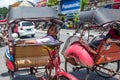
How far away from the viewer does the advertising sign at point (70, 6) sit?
51006mm

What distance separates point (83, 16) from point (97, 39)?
0.76 metres

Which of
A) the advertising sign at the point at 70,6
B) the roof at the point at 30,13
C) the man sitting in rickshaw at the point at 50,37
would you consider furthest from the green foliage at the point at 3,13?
the man sitting in rickshaw at the point at 50,37

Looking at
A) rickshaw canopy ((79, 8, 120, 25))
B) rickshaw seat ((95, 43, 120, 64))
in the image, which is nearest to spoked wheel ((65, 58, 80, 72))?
rickshaw seat ((95, 43, 120, 64))

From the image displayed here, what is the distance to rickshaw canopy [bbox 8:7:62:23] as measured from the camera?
823 centimetres

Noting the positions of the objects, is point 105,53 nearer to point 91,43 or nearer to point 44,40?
point 91,43

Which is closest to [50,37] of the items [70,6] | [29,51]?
[29,51]

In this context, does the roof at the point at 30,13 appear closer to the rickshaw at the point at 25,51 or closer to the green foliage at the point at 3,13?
the rickshaw at the point at 25,51

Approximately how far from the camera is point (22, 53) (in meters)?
7.87

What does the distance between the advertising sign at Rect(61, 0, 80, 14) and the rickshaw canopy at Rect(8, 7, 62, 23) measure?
136 ft

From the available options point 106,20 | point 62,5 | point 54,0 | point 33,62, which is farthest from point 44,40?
point 54,0

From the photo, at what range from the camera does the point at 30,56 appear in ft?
26.1

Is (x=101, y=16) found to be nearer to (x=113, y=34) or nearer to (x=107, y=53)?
(x=113, y=34)

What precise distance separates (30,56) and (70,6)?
46.3 m

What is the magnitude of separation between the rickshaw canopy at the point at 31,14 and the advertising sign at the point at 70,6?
41527mm
